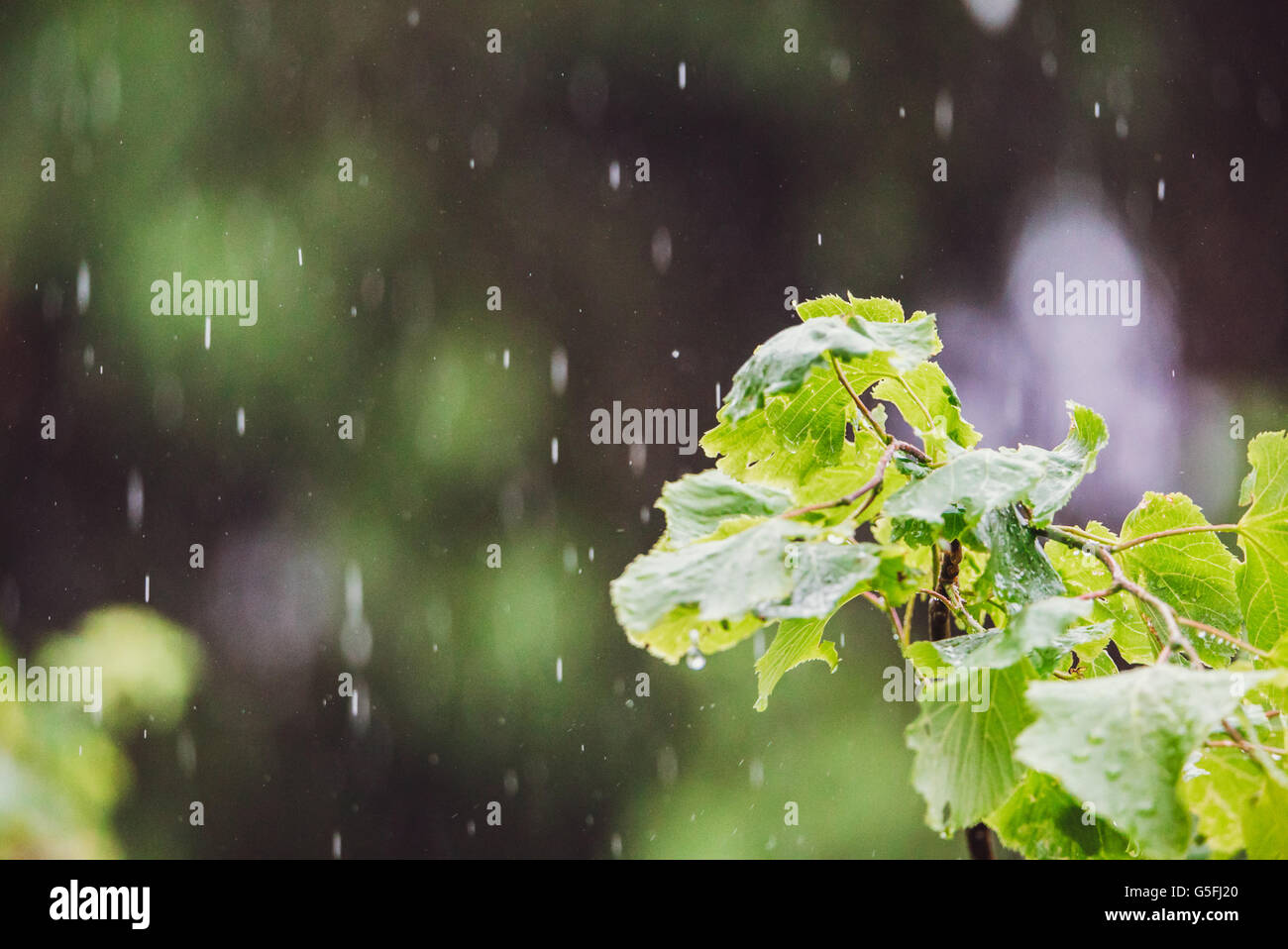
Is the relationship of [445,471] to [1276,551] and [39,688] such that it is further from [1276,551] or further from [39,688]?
[1276,551]

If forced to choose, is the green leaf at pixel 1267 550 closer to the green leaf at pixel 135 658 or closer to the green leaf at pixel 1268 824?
the green leaf at pixel 1268 824

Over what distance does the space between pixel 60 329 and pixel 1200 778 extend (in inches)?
66.7

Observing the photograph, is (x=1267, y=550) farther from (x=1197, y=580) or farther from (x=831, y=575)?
(x=831, y=575)

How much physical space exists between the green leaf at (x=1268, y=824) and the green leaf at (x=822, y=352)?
0.56 feet

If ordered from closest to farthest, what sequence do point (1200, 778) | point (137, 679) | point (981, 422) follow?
point (1200, 778)
point (981, 422)
point (137, 679)

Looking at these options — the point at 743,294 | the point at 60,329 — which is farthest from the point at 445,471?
the point at 60,329

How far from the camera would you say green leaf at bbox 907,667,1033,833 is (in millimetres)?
304

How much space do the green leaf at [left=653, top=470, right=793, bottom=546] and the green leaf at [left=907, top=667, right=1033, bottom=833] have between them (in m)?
0.09

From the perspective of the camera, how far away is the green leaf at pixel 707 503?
34cm

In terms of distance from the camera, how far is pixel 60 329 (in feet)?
4.99

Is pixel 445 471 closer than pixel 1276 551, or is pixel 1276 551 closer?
pixel 1276 551

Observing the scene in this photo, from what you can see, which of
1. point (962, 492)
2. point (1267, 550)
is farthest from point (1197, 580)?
point (962, 492)

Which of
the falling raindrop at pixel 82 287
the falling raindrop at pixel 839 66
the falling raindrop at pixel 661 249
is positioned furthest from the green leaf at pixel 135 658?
the falling raindrop at pixel 839 66

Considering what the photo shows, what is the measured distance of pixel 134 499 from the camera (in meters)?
1.52
